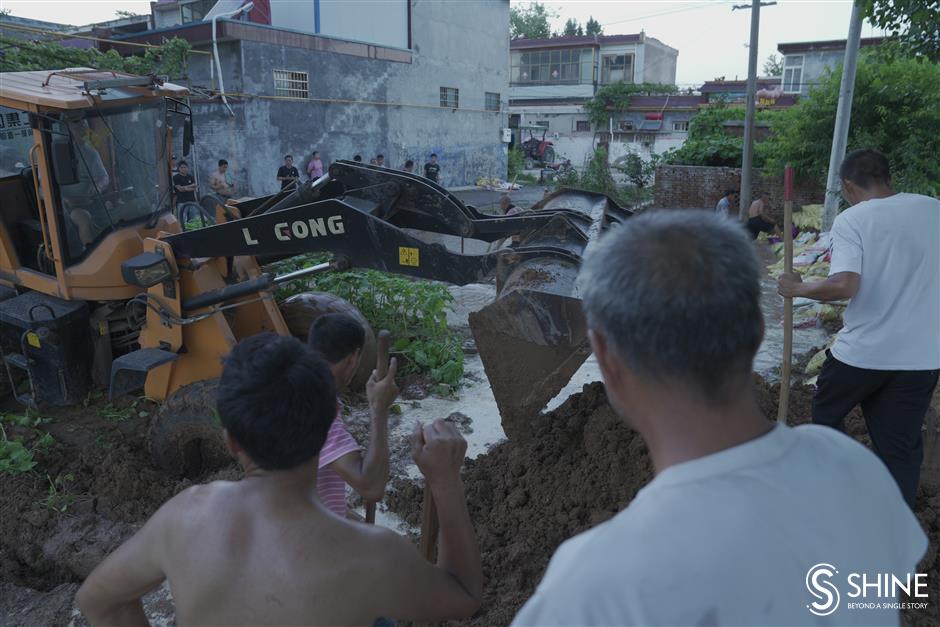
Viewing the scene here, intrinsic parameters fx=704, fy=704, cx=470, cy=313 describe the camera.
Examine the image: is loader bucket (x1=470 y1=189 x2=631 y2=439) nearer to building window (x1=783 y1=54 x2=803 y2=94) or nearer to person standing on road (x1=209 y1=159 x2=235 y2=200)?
person standing on road (x1=209 y1=159 x2=235 y2=200)

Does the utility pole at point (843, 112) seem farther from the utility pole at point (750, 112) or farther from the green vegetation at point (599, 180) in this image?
the green vegetation at point (599, 180)

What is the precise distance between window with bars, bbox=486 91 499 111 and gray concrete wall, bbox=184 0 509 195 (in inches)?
8.5

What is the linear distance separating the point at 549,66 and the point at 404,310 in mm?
38868

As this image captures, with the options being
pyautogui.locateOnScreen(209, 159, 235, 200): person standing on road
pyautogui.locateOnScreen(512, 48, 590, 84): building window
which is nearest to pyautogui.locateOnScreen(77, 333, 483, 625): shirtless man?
pyautogui.locateOnScreen(209, 159, 235, 200): person standing on road

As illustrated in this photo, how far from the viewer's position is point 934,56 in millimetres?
7438

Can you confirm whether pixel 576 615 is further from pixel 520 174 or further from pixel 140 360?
pixel 520 174

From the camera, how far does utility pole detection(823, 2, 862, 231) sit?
9336 mm

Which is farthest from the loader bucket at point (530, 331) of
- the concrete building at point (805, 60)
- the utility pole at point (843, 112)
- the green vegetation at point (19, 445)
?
the concrete building at point (805, 60)

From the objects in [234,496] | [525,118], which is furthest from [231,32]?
[525,118]

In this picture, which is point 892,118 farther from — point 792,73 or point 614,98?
point 614,98

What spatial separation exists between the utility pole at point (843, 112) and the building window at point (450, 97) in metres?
14.8

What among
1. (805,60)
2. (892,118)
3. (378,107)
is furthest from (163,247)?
(805,60)

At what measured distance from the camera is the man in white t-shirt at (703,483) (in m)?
1.01

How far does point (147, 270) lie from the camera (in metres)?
4.29
